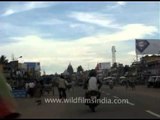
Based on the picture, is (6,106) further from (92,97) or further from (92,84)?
(92,84)

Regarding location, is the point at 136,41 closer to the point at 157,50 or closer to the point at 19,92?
the point at 157,50

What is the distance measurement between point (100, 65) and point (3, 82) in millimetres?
178083

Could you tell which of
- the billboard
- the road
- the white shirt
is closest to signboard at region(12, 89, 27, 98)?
the road

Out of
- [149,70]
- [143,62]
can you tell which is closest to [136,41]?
[149,70]

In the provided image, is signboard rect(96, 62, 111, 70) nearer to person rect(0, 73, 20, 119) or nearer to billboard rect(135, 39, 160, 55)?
billboard rect(135, 39, 160, 55)

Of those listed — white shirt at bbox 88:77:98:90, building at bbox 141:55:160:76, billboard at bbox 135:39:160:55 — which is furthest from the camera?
building at bbox 141:55:160:76

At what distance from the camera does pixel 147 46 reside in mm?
85625

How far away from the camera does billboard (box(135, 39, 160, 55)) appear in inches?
3344

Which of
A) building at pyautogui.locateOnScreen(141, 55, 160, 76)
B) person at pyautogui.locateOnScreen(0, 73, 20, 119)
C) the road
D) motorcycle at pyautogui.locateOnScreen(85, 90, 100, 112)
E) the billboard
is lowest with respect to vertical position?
the road

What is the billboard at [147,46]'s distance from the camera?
279 ft

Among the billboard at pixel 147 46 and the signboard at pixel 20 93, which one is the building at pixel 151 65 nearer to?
the billboard at pixel 147 46

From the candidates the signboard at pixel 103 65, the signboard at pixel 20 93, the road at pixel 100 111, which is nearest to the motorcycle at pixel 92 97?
the road at pixel 100 111

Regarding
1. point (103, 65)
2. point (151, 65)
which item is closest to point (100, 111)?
point (151, 65)

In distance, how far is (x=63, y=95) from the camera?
30.9 m
